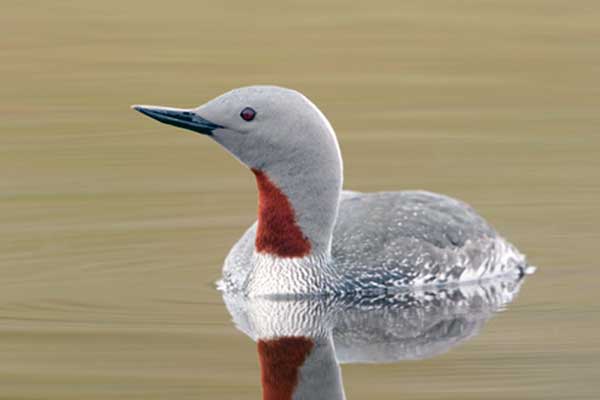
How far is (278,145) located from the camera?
9.25 m

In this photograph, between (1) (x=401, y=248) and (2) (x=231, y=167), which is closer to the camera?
(1) (x=401, y=248)

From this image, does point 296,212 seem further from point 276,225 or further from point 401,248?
point 401,248

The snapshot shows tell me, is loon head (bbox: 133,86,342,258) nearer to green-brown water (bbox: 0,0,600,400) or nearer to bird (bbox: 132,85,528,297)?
bird (bbox: 132,85,528,297)

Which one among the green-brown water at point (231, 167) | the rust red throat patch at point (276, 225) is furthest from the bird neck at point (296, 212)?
the green-brown water at point (231, 167)

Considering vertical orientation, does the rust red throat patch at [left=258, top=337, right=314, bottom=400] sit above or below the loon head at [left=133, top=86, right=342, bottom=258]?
below

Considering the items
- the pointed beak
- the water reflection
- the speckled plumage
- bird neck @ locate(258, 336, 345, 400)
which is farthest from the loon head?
bird neck @ locate(258, 336, 345, 400)

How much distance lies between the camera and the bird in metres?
9.24

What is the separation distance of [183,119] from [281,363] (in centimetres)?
157

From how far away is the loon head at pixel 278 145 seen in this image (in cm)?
923

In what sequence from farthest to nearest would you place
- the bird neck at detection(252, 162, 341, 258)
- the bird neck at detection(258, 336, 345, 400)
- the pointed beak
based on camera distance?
the bird neck at detection(252, 162, 341, 258) < the pointed beak < the bird neck at detection(258, 336, 345, 400)

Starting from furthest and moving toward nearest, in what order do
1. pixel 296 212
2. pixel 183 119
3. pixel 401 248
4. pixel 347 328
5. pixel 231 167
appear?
1. pixel 231 167
2. pixel 401 248
3. pixel 296 212
4. pixel 183 119
5. pixel 347 328

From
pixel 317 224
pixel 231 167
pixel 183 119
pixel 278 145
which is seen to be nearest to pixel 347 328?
pixel 317 224

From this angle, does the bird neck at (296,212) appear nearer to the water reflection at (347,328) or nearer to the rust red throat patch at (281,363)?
the water reflection at (347,328)

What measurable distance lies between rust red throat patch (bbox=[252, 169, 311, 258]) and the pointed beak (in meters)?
0.32
